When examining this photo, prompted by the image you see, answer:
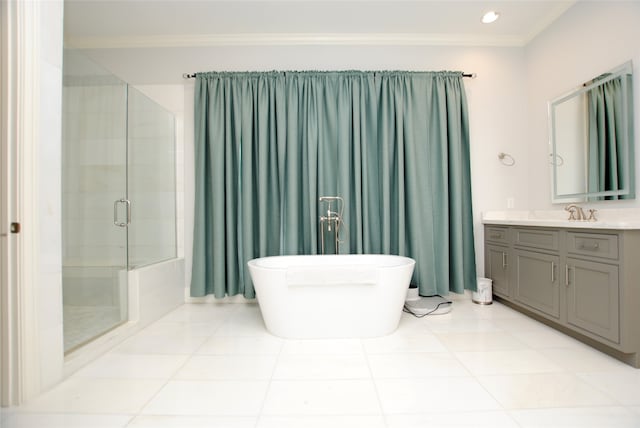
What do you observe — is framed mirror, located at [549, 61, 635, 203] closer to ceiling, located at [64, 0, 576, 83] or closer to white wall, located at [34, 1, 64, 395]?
ceiling, located at [64, 0, 576, 83]

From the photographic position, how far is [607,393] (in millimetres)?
1406

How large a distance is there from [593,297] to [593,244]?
1.06ft

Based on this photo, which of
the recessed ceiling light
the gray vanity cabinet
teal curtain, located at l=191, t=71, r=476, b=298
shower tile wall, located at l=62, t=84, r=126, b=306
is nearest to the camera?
the gray vanity cabinet

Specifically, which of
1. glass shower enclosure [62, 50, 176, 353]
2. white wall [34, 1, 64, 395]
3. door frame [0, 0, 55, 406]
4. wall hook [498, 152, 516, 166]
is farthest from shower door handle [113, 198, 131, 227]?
wall hook [498, 152, 516, 166]

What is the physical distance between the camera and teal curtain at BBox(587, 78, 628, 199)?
7.01ft

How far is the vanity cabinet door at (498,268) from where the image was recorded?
2714 millimetres

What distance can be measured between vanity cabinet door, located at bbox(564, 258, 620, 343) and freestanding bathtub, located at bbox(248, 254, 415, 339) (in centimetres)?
105

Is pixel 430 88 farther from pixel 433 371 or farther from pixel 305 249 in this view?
pixel 433 371

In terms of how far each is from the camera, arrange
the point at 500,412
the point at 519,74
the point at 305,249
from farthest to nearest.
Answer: the point at 519,74 → the point at 305,249 → the point at 500,412

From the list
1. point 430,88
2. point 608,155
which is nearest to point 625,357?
point 608,155

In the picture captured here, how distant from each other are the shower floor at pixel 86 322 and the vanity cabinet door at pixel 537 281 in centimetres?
311

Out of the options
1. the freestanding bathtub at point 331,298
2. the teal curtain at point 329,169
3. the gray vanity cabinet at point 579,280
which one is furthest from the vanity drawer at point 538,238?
the freestanding bathtub at point 331,298

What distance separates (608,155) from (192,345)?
324 cm

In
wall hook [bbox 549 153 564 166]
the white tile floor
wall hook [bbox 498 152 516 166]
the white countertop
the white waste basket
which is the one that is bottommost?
the white tile floor
